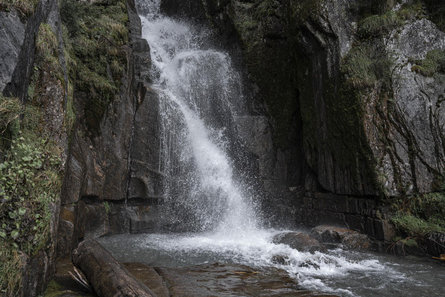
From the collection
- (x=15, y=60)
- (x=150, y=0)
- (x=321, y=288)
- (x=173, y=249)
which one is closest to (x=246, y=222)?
(x=173, y=249)

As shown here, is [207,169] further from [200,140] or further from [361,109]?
[361,109]

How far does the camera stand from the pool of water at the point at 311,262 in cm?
534

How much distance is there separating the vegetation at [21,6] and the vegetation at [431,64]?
902cm

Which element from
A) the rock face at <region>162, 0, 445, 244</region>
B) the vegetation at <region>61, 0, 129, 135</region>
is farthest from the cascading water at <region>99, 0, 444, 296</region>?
the vegetation at <region>61, 0, 129, 135</region>

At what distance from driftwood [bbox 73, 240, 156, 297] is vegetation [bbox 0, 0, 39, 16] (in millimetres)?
3328

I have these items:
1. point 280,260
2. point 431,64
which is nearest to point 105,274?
A: point 280,260

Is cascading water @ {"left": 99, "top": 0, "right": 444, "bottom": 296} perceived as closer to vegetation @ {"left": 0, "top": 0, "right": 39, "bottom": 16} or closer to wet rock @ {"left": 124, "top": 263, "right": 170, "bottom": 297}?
wet rock @ {"left": 124, "top": 263, "right": 170, "bottom": 297}

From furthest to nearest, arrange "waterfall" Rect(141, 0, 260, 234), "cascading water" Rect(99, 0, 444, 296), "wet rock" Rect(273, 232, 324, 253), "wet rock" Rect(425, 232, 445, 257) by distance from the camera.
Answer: "waterfall" Rect(141, 0, 260, 234) < "wet rock" Rect(273, 232, 324, 253) < "wet rock" Rect(425, 232, 445, 257) < "cascading water" Rect(99, 0, 444, 296)

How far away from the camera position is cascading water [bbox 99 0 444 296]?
251 inches

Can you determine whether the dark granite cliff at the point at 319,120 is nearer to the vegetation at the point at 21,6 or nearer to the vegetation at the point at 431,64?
the vegetation at the point at 431,64

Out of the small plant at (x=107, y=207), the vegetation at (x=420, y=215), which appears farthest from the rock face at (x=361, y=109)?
the small plant at (x=107, y=207)

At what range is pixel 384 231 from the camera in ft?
26.9

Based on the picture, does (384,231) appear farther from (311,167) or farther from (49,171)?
(49,171)

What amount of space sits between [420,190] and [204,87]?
316 inches
